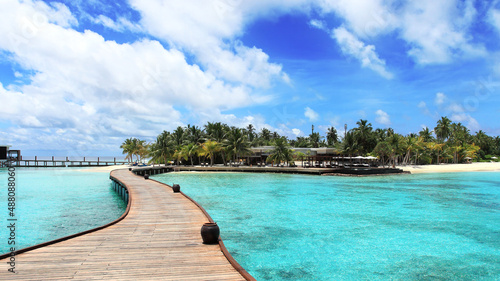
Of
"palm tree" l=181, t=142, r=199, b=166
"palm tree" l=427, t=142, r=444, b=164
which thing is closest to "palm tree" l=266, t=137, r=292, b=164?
"palm tree" l=181, t=142, r=199, b=166

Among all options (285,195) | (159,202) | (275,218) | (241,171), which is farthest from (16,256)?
(241,171)

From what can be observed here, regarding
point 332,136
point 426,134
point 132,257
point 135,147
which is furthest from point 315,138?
point 132,257

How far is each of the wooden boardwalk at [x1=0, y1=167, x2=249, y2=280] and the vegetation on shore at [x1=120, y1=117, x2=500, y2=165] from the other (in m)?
50.0

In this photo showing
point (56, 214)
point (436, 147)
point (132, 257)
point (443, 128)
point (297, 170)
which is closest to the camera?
point (132, 257)

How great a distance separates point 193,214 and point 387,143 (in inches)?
2220

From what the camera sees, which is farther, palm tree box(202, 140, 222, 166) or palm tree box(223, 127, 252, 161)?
palm tree box(202, 140, 222, 166)

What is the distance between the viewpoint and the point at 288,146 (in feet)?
200

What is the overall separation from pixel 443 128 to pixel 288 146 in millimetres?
57225

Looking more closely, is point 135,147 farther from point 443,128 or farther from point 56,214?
point 443,128

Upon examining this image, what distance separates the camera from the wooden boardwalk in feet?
20.3

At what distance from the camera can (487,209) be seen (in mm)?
21281

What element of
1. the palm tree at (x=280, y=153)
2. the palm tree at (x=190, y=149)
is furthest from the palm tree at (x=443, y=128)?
the palm tree at (x=190, y=149)

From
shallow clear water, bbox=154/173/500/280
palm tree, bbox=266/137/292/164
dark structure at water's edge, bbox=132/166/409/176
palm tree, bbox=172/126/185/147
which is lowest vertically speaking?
shallow clear water, bbox=154/173/500/280

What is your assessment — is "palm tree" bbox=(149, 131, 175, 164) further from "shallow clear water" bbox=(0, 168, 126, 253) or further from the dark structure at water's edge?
"shallow clear water" bbox=(0, 168, 126, 253)
